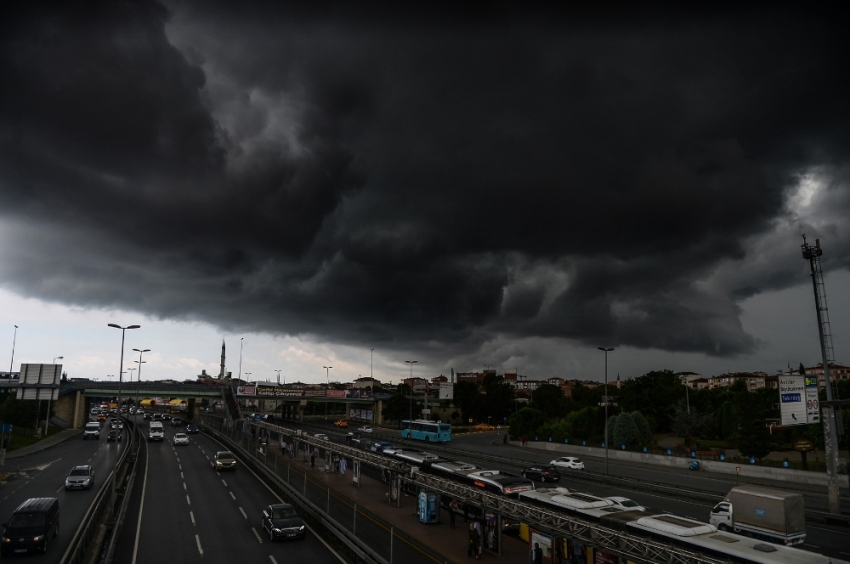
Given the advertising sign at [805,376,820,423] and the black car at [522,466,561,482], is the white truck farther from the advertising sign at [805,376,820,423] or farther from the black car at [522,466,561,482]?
the advertising sign at [805,376,820,423]

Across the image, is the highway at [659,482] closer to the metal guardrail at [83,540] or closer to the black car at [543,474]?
the black car at [543,474]

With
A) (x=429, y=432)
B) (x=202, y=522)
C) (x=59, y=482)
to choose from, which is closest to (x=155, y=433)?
(x=59, y=482)

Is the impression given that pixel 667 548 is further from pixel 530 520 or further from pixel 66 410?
pixel 66 410

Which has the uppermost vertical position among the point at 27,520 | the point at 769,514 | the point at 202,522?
the point at 769,514

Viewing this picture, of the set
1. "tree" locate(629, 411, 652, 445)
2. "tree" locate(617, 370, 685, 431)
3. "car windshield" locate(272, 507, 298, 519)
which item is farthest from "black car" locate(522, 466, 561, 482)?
"tree" locate(617, 370, 685, 431)

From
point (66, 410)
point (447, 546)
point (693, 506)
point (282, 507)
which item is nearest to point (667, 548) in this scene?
point (447, 546)

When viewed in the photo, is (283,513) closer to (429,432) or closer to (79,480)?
(79,480)

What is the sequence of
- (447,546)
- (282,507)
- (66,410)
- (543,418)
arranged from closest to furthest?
(447,546)
(282,507)
(543,418)
(66,410)
